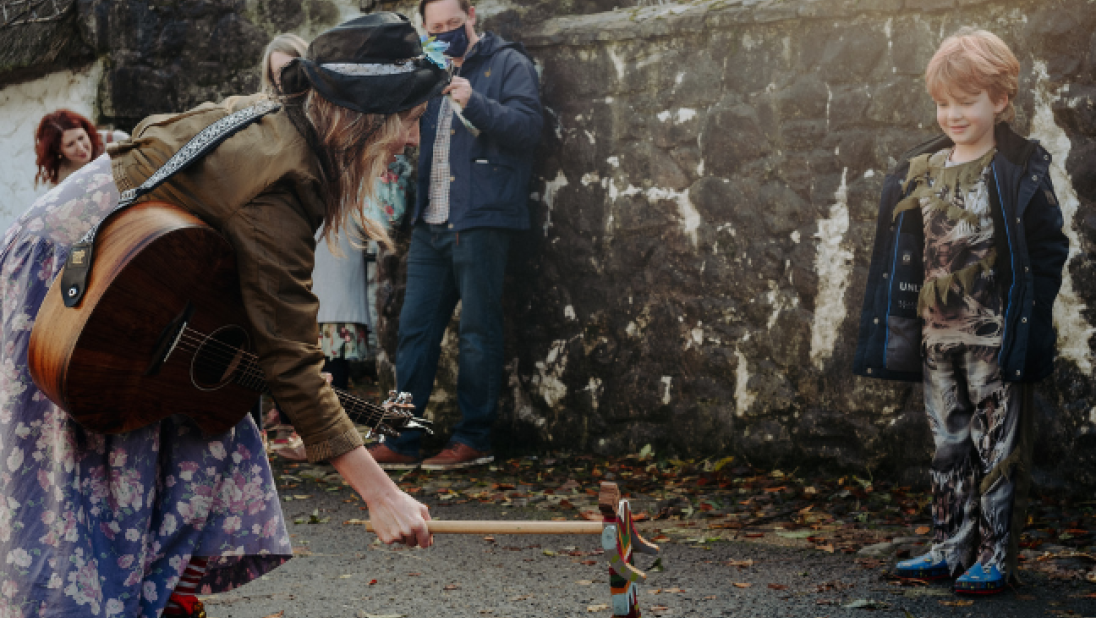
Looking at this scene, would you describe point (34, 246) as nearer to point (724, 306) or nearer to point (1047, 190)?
point (1047, 190)

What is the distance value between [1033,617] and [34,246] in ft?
9.81

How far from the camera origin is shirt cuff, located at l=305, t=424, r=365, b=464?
7.79 ft

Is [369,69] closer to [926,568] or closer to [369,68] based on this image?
[369,68]

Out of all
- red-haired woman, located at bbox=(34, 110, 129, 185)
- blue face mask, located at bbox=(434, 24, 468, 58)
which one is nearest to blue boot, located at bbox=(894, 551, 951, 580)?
blue face mask, located at bbox=(434, 24, 468, 58)

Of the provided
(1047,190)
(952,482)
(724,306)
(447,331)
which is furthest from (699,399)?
(1047,190)

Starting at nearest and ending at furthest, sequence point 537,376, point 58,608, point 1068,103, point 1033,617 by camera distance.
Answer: point 58,608 < point 1033,617 < point 1068,103 < point 537,376

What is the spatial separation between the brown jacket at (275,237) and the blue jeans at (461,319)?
3.81 meters

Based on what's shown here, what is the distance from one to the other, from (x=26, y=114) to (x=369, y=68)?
25.4 ft

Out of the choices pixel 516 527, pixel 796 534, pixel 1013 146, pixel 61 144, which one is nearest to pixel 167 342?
pixel 516 527

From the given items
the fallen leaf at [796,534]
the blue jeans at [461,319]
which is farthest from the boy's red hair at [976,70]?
the blue jeans at [461,319]

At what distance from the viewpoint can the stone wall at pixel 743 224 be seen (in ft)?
16.4

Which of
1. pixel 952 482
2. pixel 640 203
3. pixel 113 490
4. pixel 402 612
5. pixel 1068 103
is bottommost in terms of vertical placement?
pixel 402 612

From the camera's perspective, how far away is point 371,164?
253cm

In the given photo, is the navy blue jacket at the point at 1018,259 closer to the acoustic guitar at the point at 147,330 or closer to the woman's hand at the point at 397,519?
the woman's hand at the point at 397,519
